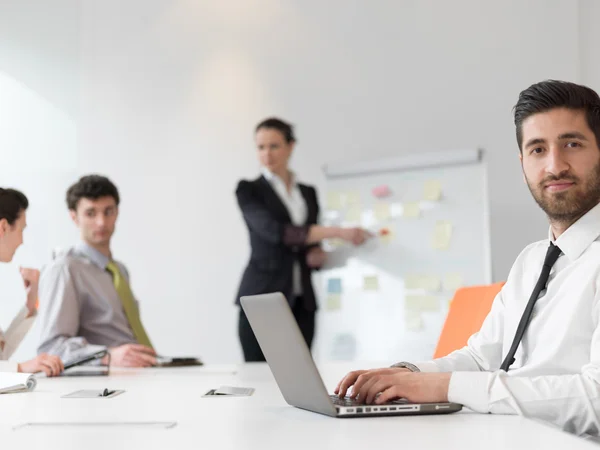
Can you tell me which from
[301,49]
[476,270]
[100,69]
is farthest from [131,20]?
[476,270]

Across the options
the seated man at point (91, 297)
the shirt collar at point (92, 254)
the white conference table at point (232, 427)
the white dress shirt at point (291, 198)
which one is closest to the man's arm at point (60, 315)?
the seated man at point (91, 297)

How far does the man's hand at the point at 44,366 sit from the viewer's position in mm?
2020

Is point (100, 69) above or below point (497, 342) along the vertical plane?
above

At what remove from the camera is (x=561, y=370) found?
1296 millimetres

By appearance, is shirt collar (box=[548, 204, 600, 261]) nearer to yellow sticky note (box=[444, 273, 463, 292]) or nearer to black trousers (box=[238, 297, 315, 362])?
black trousers (box=[238, 297, 315, 362])

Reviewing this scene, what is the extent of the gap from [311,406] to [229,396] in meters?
0.34

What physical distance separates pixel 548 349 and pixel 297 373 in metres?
0.48

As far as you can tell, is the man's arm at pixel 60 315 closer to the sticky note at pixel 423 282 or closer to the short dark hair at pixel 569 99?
the short dark hair at pixel 569 99

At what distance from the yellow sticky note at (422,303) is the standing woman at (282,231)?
44 cm

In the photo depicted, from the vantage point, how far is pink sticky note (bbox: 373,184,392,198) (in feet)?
13.6

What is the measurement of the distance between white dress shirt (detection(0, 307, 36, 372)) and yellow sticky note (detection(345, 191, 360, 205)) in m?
2.14

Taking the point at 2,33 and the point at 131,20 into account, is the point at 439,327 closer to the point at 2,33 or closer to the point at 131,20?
the point at 131,20

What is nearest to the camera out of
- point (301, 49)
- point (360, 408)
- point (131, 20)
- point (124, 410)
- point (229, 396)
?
point (360, 408)

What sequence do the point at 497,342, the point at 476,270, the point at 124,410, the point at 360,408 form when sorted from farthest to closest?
the point at 476,270 < the point at 497,342 < the point at 124,410 < the point at 360,408
